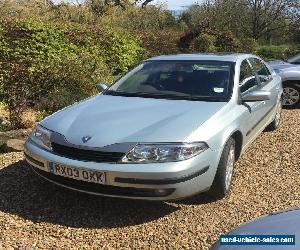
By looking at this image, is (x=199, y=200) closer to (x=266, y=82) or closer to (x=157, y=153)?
(x=157, y=153)

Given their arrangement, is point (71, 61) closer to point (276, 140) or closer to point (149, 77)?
point (149, 77)

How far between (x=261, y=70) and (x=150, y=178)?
10.6ft

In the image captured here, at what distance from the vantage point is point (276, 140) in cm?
643

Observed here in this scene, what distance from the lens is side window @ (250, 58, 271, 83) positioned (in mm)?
5906

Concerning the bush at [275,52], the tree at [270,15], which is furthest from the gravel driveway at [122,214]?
the tree at [270,15]

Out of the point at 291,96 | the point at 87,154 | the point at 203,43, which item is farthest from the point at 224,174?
the point at 203,43

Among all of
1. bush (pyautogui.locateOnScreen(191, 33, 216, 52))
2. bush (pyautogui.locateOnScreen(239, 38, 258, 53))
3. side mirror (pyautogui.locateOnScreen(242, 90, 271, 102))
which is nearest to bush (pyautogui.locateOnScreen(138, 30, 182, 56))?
bush (pyautogui.locateOnScreen(191, 33, 216, 52))

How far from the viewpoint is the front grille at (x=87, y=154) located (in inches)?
146

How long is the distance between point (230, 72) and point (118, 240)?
2.43 m

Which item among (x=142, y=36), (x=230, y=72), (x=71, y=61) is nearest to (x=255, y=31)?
(x=142, y=36)

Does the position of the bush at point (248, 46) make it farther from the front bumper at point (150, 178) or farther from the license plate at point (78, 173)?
the license plate at point (78, 173)

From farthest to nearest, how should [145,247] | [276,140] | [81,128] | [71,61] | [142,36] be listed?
[142,36] → [71,61] → [276,140] → [81,128] → [145,247]

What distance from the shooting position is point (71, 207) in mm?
4109

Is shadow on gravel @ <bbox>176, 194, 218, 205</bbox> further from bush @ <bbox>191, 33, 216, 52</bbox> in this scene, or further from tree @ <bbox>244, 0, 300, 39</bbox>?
tree @ <bbox>244, 0, 300, 39</bbox>
